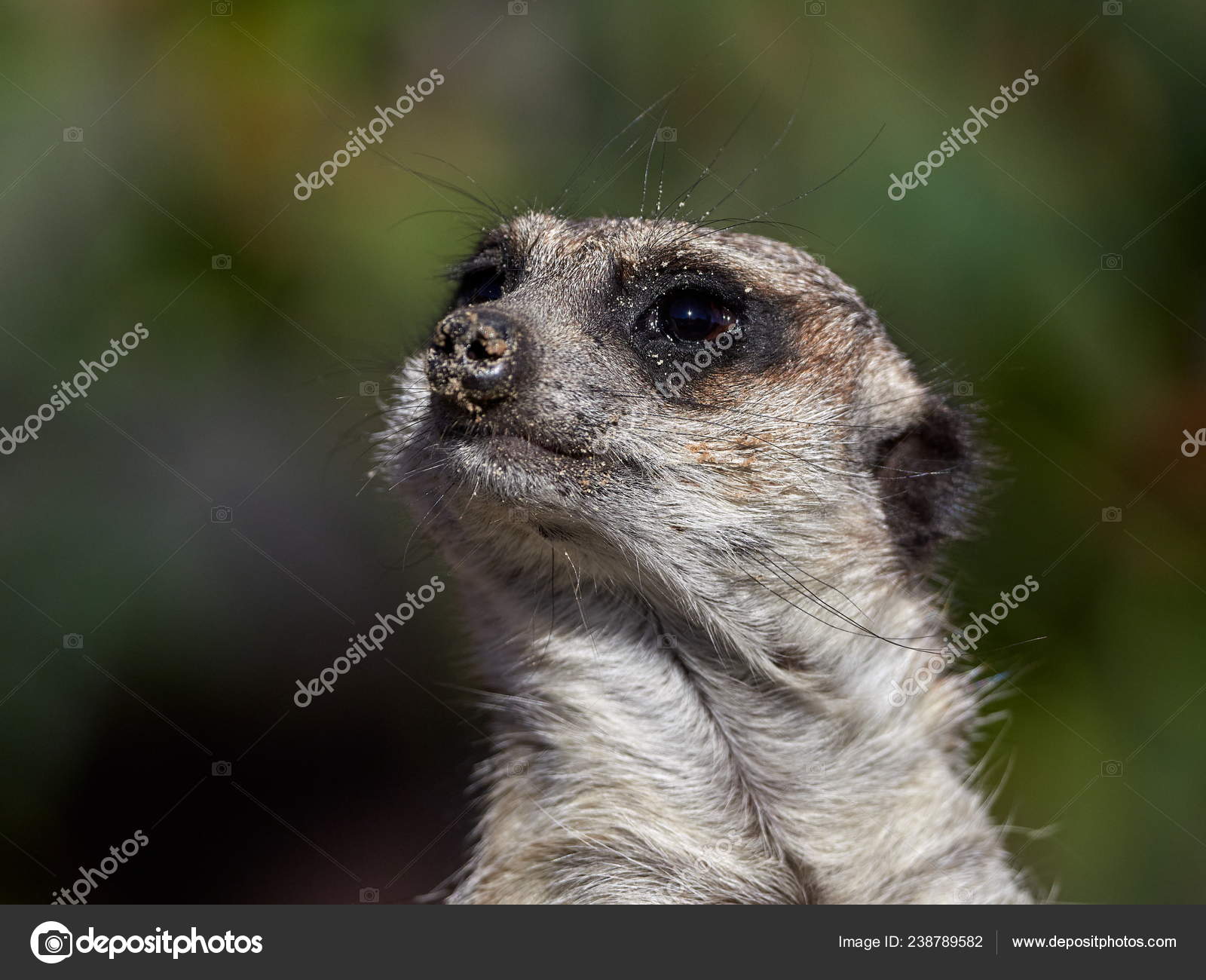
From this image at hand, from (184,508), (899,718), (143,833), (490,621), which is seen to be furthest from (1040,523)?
(143,833)

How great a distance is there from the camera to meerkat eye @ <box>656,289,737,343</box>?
3.30 metres

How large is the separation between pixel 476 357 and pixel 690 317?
767 mm

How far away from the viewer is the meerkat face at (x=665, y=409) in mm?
A: 2982

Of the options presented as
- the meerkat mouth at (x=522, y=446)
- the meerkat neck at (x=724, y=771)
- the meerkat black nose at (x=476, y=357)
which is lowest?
the meerkat neck at (x=724, y=771)

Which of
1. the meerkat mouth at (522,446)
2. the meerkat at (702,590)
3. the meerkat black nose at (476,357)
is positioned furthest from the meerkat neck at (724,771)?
the meerkat black nose at (476,357)

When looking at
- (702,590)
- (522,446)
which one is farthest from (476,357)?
(702,590)

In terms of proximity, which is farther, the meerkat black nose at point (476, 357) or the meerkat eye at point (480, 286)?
the meerkat eye at point (480, 286)

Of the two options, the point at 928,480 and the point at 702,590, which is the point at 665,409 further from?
the point at 928,480

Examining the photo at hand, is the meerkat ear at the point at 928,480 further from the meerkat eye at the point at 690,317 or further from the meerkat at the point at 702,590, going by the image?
the meerkat eye at the point at 690,317

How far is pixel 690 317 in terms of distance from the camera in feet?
10.9

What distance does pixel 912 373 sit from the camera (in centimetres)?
396

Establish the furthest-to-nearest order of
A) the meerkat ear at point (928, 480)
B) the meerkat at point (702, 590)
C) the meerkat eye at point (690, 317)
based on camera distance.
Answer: the meerkat ear at point (928, 480)
the meerkat eye at point (690, 317)
the meerkat at point (702, 590)

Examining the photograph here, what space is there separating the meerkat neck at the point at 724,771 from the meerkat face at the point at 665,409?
0.36 m

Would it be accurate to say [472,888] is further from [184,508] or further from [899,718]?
[184,508]
